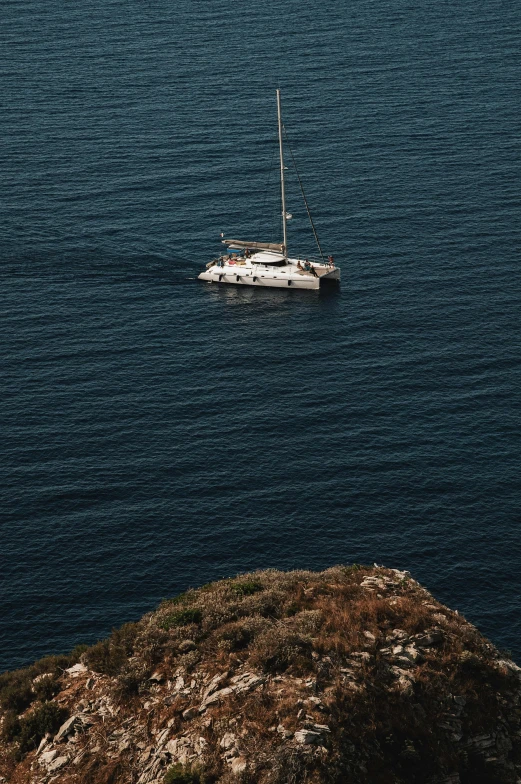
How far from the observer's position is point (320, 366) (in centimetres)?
14138

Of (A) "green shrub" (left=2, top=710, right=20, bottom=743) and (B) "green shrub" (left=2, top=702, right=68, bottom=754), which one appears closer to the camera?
(B) "green shrub" (left=2, top=702, right=68, bottom=754)

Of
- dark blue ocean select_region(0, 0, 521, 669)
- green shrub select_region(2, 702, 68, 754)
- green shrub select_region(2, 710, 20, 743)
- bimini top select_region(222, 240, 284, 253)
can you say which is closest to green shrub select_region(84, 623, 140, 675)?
Result: green shrub select_region(2, 702, 68, 754)

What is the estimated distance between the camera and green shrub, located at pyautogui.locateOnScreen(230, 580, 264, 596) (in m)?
66.4

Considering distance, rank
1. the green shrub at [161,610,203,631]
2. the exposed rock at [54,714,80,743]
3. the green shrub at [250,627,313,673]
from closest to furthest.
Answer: the green shrub at [250,627,313,673] < the exposed rock at [54,714,80,743] < the green shrub at [161,610,203,631]

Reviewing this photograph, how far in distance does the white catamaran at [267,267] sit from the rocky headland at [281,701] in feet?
328

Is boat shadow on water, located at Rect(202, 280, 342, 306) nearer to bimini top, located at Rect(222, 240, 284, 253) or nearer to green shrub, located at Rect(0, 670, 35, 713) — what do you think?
bimini top, located at Rect(222, 240, 284, 253)

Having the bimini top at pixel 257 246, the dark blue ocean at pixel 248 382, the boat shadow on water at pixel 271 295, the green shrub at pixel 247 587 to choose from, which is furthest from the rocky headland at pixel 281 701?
the bimini top at pixel 257 246

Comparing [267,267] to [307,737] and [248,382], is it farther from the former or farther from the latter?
[307,737]

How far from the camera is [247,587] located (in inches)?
2625

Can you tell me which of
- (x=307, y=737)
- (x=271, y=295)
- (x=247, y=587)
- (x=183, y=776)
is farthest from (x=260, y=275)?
(x=183, y=776)

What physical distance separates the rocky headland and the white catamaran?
3937 inches

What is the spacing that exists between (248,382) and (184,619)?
75.6m

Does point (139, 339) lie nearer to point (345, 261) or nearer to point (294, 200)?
point (345, 261)

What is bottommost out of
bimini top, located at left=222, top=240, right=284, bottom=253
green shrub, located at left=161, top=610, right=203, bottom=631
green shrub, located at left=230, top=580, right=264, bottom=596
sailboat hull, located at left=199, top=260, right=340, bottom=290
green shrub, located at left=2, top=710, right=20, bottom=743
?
green shrub, located at left=2, top=710, right=20, bottom=743
